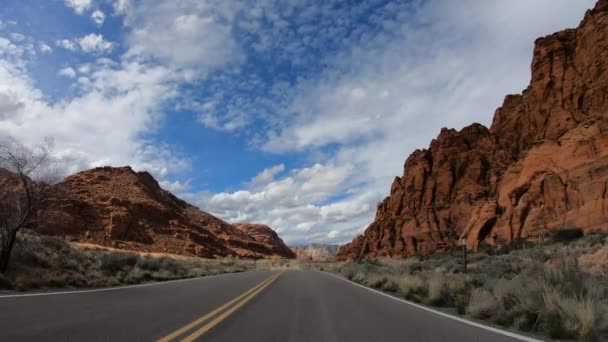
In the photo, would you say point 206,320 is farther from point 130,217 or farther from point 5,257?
point 130,217

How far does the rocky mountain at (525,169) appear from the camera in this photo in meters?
58.5

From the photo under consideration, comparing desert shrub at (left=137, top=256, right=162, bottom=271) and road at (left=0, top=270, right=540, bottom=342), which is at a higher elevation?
desert shrub at (left=137, top=256, right=162, bottom=271)

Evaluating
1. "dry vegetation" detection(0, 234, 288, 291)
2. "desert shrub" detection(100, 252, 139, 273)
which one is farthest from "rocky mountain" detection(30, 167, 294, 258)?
"dry vegetation" detection(0, 234, 288, 291)

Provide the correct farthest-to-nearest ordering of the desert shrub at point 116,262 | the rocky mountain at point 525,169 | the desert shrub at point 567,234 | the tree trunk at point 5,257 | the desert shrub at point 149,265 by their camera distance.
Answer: the rocky mountain at point 525,169 < the desert shrub at point 567,234 < the desert shrub at point 149,265 < the desert shrub at point 116,262 < the tree trunk at point 5,257

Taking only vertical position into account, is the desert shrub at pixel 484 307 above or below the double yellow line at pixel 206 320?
above

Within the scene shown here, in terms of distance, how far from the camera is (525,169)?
69.8 m

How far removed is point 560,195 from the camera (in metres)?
60.3

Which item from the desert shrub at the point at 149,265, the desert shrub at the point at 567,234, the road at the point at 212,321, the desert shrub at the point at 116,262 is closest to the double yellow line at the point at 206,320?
the road at the point at 212,321

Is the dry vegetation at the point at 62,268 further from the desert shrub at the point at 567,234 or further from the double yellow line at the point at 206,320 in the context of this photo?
the desert shrub at the point at 567,234

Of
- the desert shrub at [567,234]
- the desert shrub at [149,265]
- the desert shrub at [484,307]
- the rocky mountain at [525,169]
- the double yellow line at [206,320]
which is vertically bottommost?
the double yellow line at [206,320]

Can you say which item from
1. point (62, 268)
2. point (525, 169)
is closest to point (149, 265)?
point (62, 268)

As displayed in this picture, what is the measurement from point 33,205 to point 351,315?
49.9 ft

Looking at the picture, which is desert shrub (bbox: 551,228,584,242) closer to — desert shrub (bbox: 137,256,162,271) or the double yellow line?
desert shrub (bbox: 137,256,162,271)

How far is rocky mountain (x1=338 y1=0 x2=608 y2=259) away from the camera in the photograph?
58500mm
